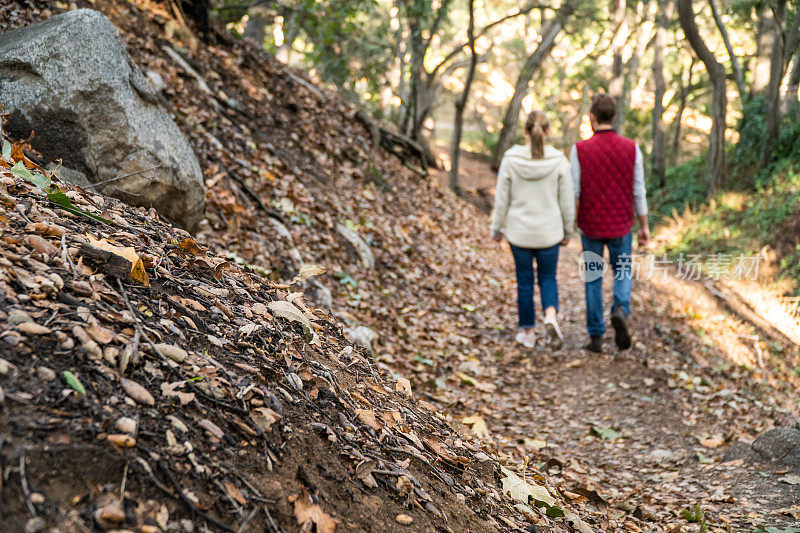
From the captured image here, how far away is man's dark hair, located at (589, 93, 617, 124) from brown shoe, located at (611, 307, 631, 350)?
180 cm

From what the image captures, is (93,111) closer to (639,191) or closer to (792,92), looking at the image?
(639,191)

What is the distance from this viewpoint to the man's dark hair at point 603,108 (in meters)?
5.14

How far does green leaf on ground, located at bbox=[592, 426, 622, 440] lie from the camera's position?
4057 mm

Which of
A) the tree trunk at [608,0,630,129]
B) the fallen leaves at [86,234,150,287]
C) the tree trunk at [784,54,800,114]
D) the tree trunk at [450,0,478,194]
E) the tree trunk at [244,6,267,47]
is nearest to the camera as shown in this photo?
the fallen leaves at [86,234,150,287]

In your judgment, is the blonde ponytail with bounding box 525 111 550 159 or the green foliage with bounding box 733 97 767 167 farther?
the green foliage with bounding box 733 97 767 167

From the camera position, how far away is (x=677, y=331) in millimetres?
6133

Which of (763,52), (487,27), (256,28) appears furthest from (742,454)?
(256,28)

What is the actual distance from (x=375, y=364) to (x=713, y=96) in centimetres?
Answer: 1014

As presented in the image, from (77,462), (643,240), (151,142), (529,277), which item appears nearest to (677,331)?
(643,240)

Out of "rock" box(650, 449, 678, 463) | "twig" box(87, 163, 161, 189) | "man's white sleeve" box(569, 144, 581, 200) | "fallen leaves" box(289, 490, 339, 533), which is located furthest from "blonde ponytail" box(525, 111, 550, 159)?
"fallen leaves" box(289, 490, 339, 533)

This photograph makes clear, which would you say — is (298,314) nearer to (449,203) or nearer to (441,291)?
(441,291)

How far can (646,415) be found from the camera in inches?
174

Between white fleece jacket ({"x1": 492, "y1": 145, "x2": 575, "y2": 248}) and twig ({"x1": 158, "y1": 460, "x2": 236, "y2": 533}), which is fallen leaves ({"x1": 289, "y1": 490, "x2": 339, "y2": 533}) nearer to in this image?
twig ({"x1": 158, "y1": 460, "x2": 236, "y2": 533})

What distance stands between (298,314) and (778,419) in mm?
4181
